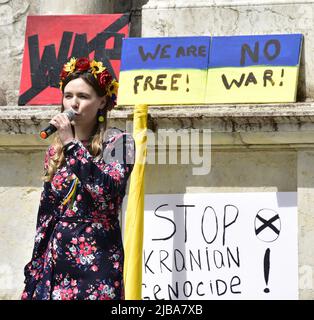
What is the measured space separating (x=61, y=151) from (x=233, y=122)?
2.75 metres

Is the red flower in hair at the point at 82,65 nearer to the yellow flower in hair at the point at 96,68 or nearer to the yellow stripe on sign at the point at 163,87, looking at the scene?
the yellow flower in hair at the point at 96,68

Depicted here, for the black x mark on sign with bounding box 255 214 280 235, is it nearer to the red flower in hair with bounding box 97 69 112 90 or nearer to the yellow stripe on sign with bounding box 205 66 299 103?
the yellow stripe on sign with bounding box 205 66 299 103

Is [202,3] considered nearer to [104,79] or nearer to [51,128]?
[104,79]

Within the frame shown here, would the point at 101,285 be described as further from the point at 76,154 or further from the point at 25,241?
the point at 25,241

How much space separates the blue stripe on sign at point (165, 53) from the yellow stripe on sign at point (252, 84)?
0.49ft

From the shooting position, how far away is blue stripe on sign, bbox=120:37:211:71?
863cm

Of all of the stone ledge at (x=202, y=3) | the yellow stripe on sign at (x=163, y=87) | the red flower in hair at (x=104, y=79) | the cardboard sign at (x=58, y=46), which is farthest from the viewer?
the cardboard sign at (x=58, y=46)

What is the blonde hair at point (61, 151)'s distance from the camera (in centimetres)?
574

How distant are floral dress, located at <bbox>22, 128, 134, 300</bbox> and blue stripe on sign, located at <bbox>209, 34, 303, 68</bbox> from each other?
2.88 m

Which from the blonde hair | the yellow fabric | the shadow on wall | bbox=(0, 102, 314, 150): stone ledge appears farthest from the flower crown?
the shadow on wall

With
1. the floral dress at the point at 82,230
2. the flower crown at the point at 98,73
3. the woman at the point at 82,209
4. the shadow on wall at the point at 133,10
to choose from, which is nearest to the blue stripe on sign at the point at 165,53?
the shadow on wall at the point at 133,10

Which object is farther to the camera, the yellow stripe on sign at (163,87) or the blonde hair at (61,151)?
the yellow stripe on sign at (163,87)

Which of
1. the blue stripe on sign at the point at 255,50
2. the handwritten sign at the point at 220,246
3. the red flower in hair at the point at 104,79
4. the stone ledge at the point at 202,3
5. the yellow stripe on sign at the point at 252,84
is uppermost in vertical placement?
the stone ledge at the point at 202,3

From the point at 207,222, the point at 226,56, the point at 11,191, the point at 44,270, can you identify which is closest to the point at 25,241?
the point at 11,191
